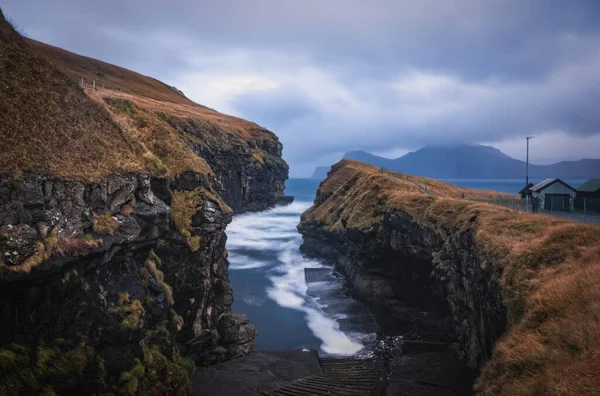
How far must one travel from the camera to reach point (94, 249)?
18.2m

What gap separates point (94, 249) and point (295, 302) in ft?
120

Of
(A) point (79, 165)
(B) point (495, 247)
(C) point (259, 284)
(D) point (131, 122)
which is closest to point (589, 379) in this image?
(B) point (495, 247)

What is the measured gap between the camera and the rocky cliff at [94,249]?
15766mm

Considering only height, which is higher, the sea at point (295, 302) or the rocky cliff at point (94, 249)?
the rocky cliff at point (94, 249)

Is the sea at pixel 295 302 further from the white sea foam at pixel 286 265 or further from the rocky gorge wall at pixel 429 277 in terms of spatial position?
the rocky gorge wall at pixel 429 277

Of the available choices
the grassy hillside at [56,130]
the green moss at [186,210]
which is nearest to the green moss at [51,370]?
the grassy hillside at [56,130]

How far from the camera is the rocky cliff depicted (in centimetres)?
1577

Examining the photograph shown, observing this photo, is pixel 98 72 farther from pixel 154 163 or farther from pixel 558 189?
pixel 558 189

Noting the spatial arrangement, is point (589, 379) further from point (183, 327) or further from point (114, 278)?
point (183, 327)

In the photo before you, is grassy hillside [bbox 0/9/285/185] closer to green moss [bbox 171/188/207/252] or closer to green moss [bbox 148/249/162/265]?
green moss [bbox 171/188/207/252]

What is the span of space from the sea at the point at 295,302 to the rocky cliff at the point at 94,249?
10.7m

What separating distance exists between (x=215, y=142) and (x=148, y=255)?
68.0 meters

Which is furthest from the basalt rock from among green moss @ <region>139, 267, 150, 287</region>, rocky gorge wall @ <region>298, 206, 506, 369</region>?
green moss @ <region>139, 267, 150, 287</region>

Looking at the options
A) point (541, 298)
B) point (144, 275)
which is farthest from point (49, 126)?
point (541, 298)
